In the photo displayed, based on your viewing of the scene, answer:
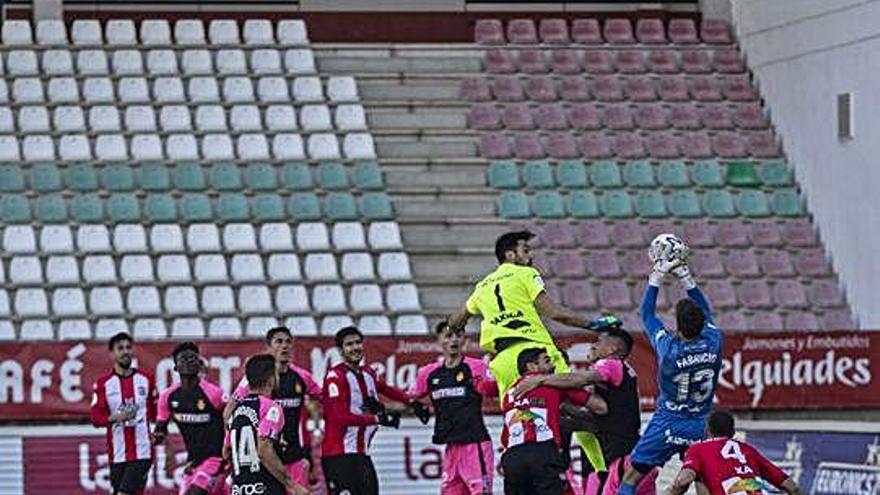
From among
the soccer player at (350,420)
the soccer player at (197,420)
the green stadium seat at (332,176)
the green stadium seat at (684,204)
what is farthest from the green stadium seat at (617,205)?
the soccer player at (197,420)

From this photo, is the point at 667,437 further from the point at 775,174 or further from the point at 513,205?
the point at 775,174

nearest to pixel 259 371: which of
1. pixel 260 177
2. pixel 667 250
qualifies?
pixel 667 250

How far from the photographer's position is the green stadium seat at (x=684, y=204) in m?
29.2

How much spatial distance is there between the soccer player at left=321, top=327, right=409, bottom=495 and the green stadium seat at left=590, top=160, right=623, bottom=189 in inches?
412

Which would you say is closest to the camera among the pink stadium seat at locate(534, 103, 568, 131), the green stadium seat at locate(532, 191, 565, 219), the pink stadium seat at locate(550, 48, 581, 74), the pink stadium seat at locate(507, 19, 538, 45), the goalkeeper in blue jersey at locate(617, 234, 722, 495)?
the goalkeeper in blue jersey at locate(617, 234, 722, 495)

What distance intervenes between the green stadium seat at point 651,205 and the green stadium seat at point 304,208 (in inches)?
167

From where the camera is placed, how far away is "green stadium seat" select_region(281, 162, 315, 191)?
92.8 ft

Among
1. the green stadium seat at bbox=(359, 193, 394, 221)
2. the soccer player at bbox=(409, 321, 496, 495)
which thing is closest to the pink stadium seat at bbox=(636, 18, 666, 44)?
the green stadium seat at bbox=(359, 193, 394, 221)

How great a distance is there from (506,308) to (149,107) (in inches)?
526

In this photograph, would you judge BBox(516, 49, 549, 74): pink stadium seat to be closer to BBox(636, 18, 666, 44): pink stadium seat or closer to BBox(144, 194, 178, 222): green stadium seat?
BBox(636, 18, 666, 44): pink stadium seat

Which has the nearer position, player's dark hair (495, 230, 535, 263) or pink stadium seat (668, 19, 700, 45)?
player's dark hair (495, 230, 535, 263)

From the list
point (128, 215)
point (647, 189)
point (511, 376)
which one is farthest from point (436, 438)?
point (647, 189)

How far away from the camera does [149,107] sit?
28578 mm

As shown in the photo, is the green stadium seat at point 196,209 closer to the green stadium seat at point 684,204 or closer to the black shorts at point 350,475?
the green stadium seat at point 684,204
